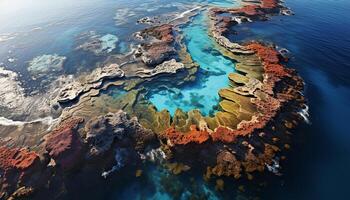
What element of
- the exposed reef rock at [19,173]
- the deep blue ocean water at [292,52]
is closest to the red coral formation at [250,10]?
the deep blue ocean water at [292,52]

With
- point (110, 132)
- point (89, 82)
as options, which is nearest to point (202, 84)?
point (110, 132)

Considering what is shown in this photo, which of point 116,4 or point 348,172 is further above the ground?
point 116,4

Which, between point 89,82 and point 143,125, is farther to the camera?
point 89,82

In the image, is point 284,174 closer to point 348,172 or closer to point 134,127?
point 348,172

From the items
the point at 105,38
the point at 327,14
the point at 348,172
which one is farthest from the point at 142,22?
the point at 348,172

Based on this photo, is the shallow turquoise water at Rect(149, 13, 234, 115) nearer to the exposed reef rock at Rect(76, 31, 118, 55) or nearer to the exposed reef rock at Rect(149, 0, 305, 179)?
the exposed reef rock at Rect(149, 0, 305, 179)

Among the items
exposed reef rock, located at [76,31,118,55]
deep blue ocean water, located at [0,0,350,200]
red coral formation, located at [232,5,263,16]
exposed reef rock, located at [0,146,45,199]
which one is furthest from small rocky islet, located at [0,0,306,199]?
red coral formation, located at [232,5,263,16]

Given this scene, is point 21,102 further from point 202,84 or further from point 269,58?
point 269,58
